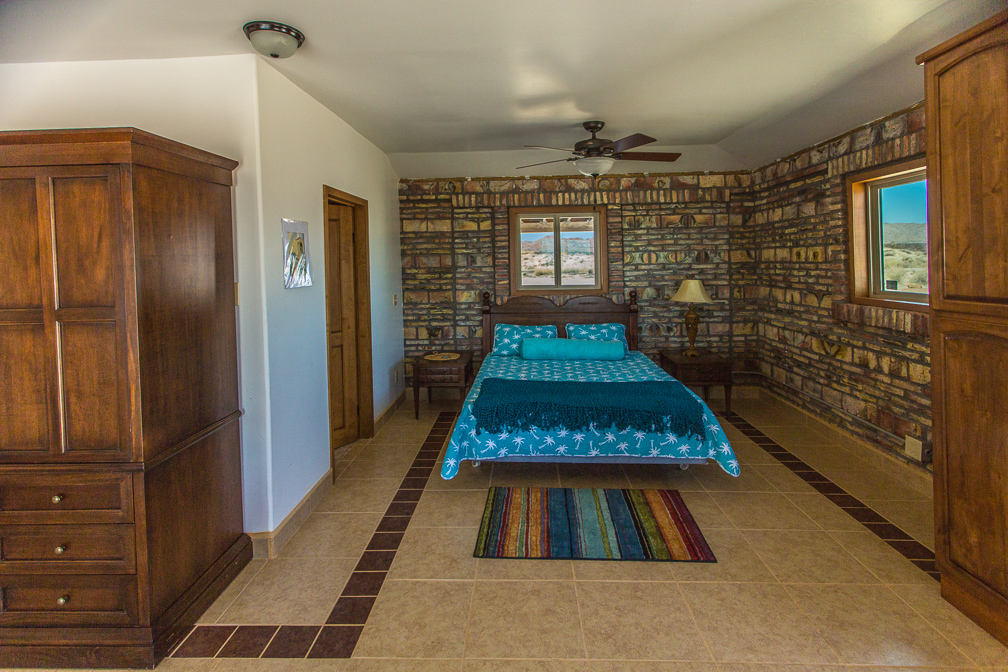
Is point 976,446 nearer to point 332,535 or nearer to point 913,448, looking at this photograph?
point 913,448

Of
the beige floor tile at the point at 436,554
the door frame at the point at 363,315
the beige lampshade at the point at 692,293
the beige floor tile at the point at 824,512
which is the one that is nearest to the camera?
the beige floor tile at the point at 436,554

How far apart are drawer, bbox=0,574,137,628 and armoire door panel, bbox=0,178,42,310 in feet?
3.58

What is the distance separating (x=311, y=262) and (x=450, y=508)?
5.96 feet

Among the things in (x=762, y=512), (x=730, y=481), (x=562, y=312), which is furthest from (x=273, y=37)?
(x=562, y=312)

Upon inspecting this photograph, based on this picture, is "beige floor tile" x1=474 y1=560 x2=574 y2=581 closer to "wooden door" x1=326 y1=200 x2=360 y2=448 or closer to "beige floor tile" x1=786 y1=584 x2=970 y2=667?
"beige floor tile" x1=786 y1=584 x2=970 y2=667

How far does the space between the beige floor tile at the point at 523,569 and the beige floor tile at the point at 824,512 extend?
1.59m

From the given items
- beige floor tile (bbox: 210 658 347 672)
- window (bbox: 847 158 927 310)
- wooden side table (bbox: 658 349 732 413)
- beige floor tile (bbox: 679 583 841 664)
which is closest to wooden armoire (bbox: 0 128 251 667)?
beige floor tile (bbox: 210 658 347 672)

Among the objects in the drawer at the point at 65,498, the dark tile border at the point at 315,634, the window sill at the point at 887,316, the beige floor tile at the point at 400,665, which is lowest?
the beige floor tile at the point at 400,665

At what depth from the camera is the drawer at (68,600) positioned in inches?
93.2

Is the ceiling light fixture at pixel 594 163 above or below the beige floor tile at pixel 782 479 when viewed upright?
above

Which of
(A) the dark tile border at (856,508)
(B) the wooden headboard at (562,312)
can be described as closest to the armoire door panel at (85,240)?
(A) the dark tile border at (856,508)

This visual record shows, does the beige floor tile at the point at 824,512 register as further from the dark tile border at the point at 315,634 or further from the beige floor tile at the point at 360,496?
the beige floor tile at the point at 360,496

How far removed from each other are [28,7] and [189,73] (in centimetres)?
71

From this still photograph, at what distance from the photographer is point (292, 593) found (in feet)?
9.36
